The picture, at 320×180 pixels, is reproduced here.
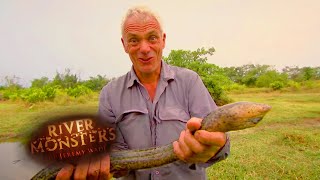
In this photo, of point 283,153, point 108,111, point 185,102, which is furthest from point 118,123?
point 283,153

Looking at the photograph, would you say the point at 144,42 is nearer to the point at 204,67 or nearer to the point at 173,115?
the point at 173,115

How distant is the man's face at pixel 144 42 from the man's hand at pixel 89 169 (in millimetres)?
895

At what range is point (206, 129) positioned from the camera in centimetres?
193

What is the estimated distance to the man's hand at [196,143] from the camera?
1922 millimetres

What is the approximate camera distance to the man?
266cm

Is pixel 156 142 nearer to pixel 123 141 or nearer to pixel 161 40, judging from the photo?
pixel 123 141

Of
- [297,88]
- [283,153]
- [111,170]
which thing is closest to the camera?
[111,170]

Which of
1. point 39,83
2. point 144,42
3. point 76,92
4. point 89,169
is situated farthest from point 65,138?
point 39,83

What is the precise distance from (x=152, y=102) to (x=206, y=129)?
0.94m

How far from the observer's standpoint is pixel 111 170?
2361 mm

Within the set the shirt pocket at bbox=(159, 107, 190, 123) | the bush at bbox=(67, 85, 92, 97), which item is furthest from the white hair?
the bush at bbox=(67, 85, 92, 97)

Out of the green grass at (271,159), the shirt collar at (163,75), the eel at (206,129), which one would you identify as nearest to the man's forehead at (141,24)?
the shirt collar at (163,75)

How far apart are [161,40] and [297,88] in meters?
47.1

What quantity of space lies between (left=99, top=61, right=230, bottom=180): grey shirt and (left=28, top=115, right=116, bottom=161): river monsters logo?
1.96ft
